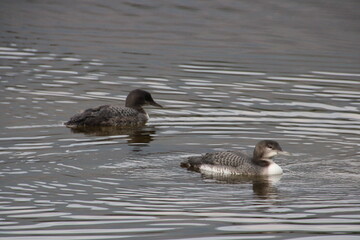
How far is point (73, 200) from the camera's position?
11977 mm

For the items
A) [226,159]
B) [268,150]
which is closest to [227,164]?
[226,159]

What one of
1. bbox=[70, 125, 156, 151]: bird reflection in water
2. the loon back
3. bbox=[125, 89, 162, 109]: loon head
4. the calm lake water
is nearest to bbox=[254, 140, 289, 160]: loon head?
the calm lake water

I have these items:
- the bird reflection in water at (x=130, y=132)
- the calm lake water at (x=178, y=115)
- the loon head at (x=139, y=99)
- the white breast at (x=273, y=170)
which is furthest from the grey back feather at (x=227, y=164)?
the loon head at (x=139, y=99)

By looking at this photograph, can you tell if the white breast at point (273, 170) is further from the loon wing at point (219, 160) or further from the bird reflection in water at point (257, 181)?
the loon wing at point (219, 160)

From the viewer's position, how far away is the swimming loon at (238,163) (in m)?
14.0

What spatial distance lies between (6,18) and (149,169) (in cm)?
1611

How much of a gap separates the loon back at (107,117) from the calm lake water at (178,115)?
0.69ft

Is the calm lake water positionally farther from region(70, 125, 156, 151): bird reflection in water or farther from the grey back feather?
the grey back feather

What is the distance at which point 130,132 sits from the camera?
1742cm

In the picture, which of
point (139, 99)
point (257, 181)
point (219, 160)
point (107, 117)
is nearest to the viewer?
point (257, 181)

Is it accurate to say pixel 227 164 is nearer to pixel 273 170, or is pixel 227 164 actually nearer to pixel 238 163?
pixel 238 163

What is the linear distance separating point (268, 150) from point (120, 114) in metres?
4.36

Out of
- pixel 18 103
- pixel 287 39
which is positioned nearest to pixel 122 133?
pixel 18 103

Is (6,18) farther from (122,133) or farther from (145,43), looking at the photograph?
(122,133)
